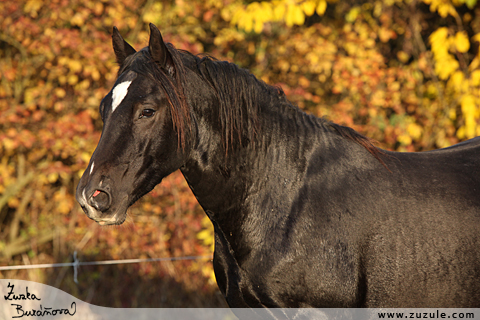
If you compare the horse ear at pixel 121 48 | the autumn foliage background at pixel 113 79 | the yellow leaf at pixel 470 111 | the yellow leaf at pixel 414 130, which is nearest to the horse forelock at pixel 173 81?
the horse ear at pixel 121 48

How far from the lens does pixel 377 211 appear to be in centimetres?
232

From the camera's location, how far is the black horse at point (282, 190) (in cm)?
215

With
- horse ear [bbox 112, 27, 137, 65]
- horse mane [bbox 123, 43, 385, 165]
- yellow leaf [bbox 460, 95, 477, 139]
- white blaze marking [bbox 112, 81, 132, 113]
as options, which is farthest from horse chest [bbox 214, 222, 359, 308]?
yellow leaf [bbox 460, 95, 477, 139]

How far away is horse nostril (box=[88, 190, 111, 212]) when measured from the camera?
1.97m

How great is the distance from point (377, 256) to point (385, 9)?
5.76m

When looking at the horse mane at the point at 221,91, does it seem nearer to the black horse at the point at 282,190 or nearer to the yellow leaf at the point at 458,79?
the black horse at the point at 282,190

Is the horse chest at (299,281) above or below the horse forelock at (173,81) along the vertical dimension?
below

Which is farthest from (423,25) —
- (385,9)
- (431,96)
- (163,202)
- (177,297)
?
(177,297)

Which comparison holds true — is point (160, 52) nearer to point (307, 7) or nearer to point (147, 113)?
point (147, 113)

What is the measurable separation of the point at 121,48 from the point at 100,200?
0.99m

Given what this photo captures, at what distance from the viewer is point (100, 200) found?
1.99 meters

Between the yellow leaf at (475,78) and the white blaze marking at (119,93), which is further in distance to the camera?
the yellow leaf at (475,78)
